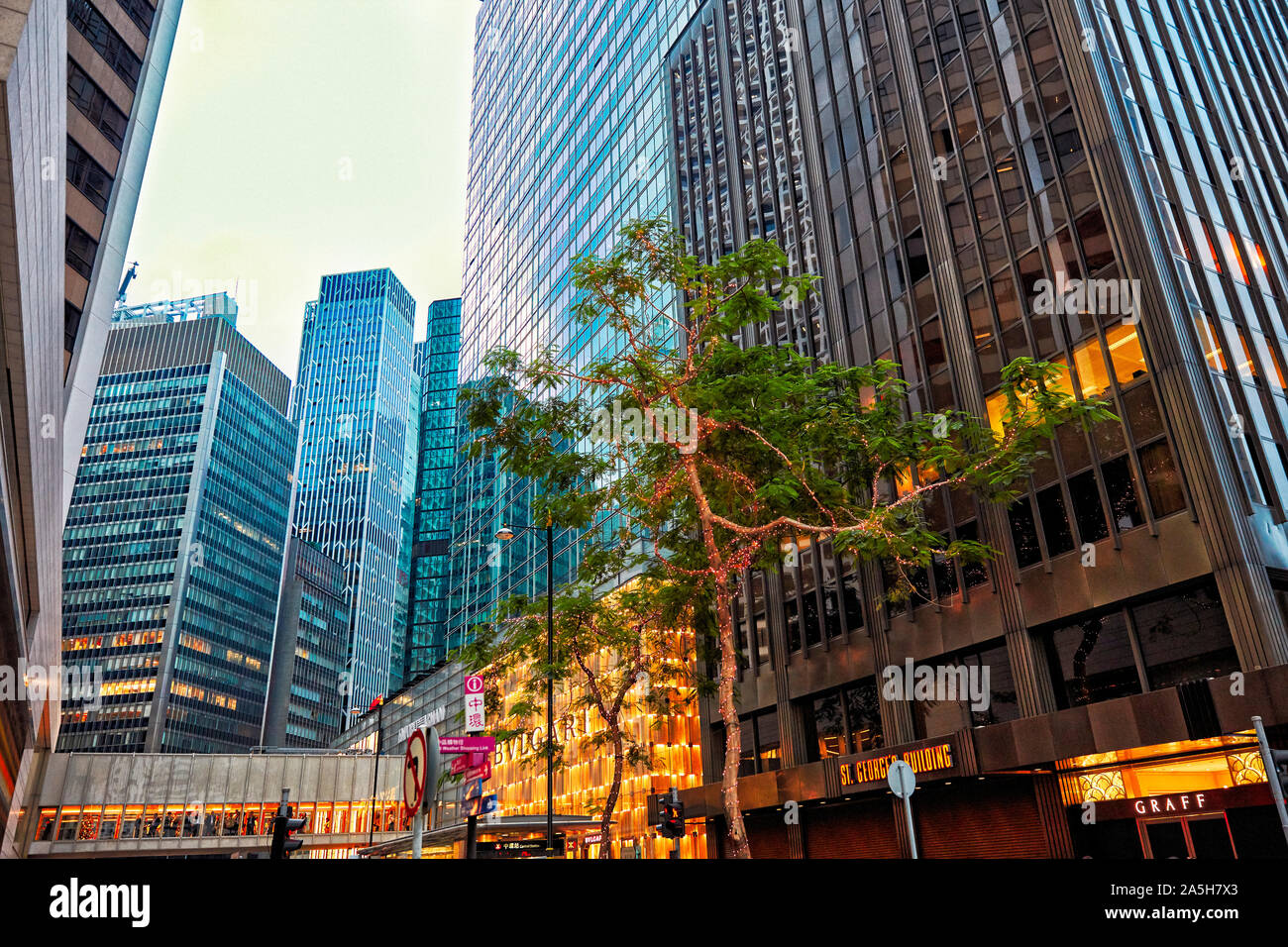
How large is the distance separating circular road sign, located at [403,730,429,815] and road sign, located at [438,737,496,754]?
8.69 feet

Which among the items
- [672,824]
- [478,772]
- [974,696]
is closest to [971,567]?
[974,696]

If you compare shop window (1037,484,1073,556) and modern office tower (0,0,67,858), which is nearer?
modern office tower (0,0,67,858)

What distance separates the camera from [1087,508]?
82.4ft

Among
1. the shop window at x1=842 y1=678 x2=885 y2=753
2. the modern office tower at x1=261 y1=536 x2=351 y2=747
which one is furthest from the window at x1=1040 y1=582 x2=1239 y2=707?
the modern office tower at x1=261 y1=536 x2=351 y2=747

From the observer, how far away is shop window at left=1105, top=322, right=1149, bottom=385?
2441 centimetres

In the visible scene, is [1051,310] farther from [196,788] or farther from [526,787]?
[196,788]

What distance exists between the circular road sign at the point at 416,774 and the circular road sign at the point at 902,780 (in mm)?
15300

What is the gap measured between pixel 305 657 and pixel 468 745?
18367 cm

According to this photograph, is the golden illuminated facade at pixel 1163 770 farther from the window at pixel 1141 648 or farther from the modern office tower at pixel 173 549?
the modern office tower at pixel 173 549

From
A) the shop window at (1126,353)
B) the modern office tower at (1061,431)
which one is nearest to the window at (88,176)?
the modern office tower at (1061,431)

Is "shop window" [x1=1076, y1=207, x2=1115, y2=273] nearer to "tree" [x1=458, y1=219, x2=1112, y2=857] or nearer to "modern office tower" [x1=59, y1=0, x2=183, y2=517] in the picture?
"tree" [x1=458, y1=219, x2=1112, y2=857]

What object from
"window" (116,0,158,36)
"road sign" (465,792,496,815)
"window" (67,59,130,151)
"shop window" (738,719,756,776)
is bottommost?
"road sign" (465,792,496,815)
